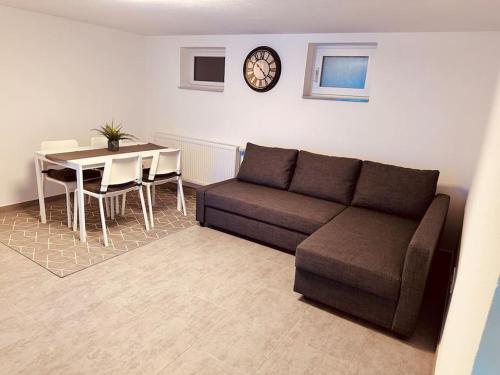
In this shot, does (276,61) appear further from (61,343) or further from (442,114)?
(61,343)

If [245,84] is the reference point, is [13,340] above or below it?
below

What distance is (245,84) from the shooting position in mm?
4156

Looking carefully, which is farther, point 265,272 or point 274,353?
point 265,272

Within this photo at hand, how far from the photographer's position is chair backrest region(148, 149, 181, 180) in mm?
3598

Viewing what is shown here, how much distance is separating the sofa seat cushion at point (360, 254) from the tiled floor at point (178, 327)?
0.33m

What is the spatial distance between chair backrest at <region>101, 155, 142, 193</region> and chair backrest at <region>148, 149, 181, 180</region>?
0.27 metres

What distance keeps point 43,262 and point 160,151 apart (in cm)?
152

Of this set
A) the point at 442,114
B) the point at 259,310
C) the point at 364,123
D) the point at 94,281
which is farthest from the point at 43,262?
the point at 442,114

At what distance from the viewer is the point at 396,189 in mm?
3059

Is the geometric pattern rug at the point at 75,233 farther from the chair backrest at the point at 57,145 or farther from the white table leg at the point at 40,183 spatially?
the chair backrest at the point at 57,145

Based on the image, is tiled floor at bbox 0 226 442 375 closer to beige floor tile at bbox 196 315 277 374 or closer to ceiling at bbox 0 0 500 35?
beige floor tile at bbox 196 315 277 374

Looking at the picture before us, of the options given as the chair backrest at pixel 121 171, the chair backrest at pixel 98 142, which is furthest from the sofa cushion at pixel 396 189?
the chair backrest at pixel 98 142

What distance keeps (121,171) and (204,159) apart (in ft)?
5.01

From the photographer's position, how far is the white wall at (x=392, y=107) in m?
2.99
